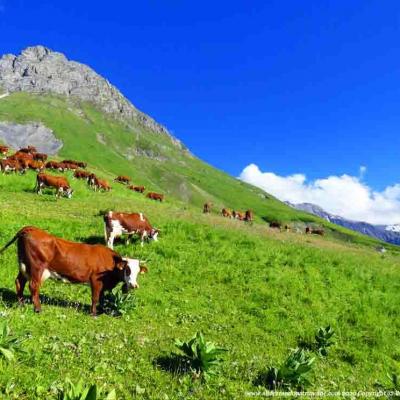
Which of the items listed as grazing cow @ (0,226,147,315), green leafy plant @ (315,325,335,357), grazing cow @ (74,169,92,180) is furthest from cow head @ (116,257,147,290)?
grazing cow @ (74,169,92,180)

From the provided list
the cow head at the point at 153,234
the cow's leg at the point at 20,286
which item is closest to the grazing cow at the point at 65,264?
the cow's leg at the point at 20,286

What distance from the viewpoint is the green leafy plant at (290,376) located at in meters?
10.2

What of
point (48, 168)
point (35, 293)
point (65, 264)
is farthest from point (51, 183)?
point (35, 293)

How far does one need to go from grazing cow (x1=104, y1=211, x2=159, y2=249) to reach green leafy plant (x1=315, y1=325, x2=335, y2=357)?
1158 centimetres

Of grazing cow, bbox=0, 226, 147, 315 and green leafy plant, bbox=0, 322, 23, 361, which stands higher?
grazing cow, bbox=0, 226, 147, 315

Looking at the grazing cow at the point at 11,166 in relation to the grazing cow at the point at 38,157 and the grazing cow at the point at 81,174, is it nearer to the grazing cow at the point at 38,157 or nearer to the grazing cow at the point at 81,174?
the grazing cow at the point at 81,174

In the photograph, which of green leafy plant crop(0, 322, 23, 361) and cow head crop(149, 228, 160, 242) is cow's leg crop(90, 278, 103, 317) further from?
cow head crop(149, 228, 160, 242)

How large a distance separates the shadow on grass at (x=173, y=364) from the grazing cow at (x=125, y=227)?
43.3ft

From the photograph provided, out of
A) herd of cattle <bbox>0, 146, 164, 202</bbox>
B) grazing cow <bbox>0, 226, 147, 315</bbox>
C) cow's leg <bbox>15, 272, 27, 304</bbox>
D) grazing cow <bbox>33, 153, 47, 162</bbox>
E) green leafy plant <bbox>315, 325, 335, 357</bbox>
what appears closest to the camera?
grazing cow <bbox>0, 226, 147, 315</bbox>

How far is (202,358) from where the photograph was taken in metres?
10.1

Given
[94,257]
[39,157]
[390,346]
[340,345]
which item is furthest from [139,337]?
[39,157]

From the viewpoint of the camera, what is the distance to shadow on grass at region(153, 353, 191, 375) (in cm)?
1016

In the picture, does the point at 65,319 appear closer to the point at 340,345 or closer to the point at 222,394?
the point at 222,394

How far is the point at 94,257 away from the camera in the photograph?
1482cm
